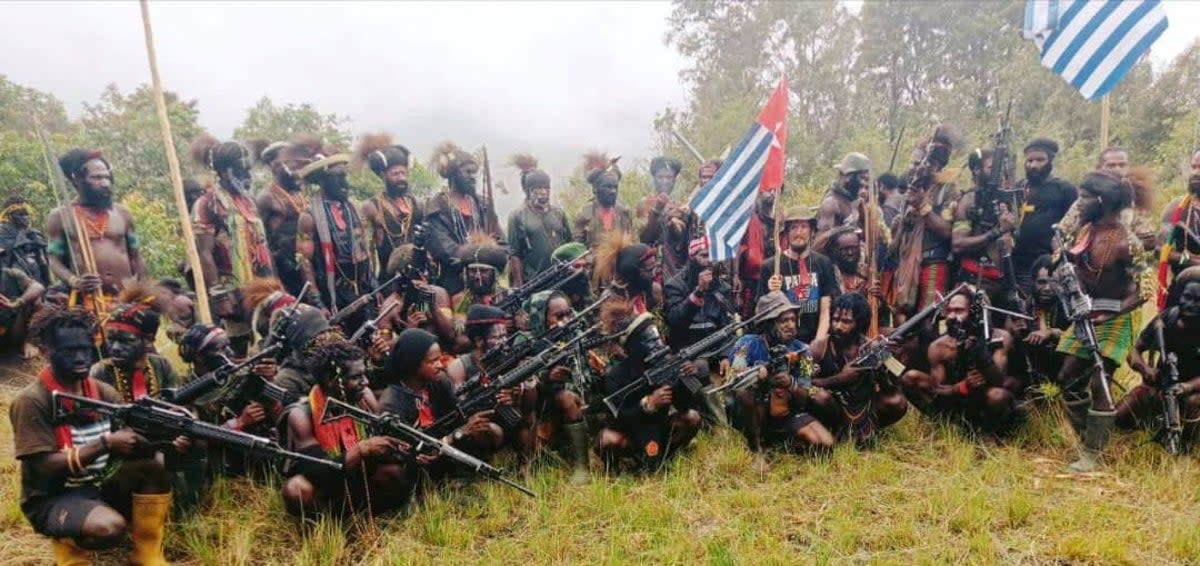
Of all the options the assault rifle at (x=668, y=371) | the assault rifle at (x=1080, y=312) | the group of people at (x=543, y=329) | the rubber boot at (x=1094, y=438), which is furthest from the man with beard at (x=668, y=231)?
the rubber boot at (x=1094, y=438)

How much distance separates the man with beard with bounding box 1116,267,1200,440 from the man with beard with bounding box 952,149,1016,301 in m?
1.24

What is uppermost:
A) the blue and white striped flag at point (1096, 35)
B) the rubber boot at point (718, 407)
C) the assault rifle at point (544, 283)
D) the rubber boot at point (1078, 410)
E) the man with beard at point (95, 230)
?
the blue and white striped flag at point (1096, 35)

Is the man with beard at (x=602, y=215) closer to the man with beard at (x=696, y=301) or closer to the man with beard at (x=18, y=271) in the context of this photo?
the man with beard at (x=696, y=301)

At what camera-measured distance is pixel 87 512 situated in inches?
144

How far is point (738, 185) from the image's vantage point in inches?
227

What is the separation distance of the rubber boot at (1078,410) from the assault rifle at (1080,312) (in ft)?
0.96

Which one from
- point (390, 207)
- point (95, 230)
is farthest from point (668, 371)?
point (95, 230)

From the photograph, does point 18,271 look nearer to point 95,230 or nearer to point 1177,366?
point 95,230

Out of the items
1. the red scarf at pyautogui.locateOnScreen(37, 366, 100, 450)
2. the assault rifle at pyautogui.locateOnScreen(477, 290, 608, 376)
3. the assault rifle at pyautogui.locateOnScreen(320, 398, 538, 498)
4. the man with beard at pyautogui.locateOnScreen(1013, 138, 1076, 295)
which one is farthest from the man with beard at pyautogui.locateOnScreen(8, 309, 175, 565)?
the man with beard at pyautogui.locateOnScreen(1013, 138, 1076, 295)

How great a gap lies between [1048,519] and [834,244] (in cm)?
294

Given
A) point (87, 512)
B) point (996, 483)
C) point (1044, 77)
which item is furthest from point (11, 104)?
point (1044, 77)

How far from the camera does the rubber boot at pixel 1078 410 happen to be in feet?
17.1

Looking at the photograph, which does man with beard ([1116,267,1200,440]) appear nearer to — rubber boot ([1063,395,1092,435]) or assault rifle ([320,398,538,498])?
rubber boot ([1063,395,1092,435])

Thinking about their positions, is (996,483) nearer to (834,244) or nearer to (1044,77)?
(834,244)
